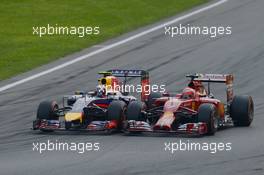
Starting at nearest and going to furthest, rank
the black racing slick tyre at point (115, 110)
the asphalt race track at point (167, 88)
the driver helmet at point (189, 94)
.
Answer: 1. the asphalt race track at point (167, 88)
2. the black racing slick tyre at point (115, 110)
3. the driver helmet at point (189, 94)

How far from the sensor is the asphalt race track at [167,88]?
21.5 meters

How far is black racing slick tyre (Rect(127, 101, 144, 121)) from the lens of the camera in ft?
82.5

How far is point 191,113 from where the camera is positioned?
2530 cm

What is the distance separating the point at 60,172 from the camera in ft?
68.1

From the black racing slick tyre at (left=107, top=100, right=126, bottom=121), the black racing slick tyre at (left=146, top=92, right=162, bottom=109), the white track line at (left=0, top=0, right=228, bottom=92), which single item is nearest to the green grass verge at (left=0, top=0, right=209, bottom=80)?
the white track line at (left=0, top=0, right=228, bottom=92)

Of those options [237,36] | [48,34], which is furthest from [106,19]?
[237,36]

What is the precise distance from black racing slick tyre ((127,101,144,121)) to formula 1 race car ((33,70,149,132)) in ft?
0.67

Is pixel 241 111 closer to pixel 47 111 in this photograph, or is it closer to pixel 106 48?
pixel 47 111

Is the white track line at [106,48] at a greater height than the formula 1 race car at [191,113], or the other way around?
the white track line at [106,48]

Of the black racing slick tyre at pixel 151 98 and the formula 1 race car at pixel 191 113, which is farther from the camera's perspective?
the black racing slick tyre at pixel 151 98

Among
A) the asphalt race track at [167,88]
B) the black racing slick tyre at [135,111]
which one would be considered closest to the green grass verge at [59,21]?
the asphalt race track at [167,88]

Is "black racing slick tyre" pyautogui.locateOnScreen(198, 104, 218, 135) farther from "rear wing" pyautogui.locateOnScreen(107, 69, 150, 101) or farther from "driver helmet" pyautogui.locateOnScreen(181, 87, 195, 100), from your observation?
"rear wing" pyautogui.locateOnScreen(107, 69, 150, 101)

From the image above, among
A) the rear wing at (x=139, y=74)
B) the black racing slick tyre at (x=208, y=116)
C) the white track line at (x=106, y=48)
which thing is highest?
the white track line at (x=106, y=48)

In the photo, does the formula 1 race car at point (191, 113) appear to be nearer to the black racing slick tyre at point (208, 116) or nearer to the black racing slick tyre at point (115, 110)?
the black racing slick tyre at point (208, 116)
